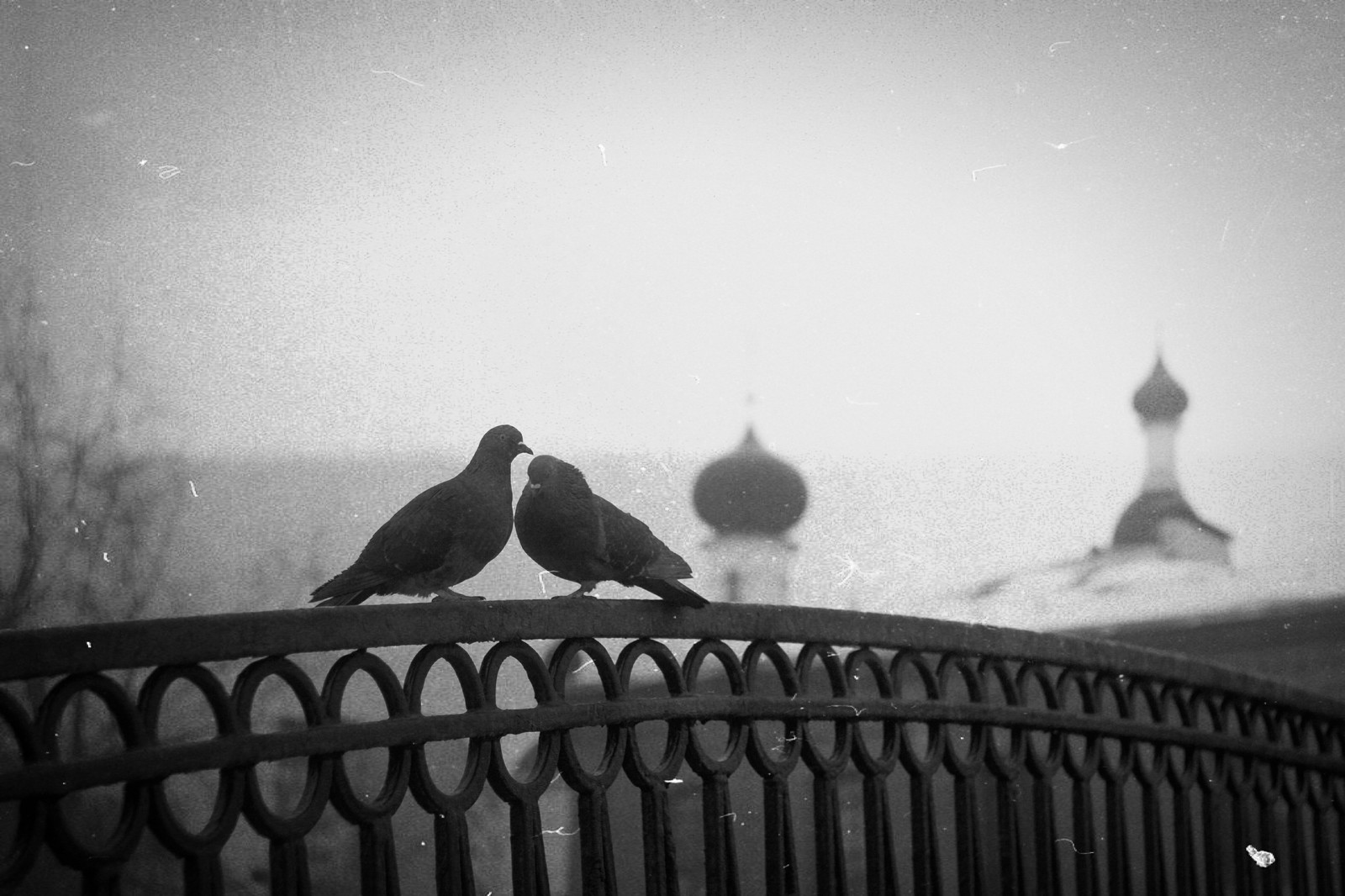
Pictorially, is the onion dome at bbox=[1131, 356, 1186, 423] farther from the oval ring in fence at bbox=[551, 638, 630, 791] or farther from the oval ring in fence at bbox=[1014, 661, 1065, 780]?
the oval ring in fence at bbox=[551, 638, 630, 791]

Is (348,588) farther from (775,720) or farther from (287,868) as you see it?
(775,720)

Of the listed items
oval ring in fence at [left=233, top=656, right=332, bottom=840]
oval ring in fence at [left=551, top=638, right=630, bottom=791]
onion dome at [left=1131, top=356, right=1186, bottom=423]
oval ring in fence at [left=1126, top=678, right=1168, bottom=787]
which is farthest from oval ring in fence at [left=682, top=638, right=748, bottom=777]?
onion dome at [left=1131, top=356, right=1186, bottom=423]

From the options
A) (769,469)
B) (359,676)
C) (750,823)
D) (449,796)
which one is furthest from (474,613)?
(750,823)

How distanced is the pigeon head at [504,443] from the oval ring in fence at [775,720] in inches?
13.9

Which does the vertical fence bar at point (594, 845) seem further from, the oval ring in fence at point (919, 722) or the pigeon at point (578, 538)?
the oval ring in fence at point (919, 722)

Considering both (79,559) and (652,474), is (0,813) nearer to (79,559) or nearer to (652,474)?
(79,559)

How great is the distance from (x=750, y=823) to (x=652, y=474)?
1792mm

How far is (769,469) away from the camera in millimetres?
2074

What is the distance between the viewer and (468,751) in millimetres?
1139

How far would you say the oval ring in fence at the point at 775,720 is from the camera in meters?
1.39

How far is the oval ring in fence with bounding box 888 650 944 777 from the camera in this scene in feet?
5.13

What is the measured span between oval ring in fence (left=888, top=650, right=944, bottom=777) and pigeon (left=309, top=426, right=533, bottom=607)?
552 millimetres

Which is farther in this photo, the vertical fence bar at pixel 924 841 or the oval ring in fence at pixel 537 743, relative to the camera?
the vertical fence bar at pixel 924 841

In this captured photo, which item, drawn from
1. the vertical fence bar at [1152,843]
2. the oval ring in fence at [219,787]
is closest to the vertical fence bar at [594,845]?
the oval ring in fence at [219,787]
